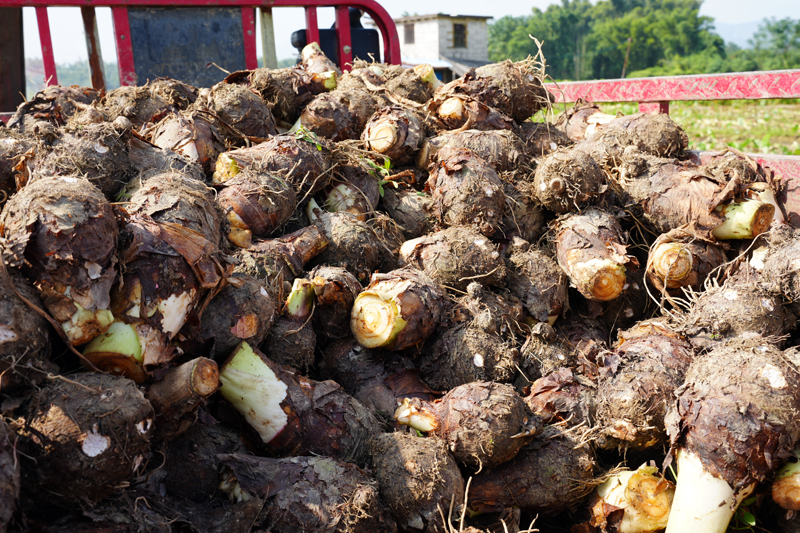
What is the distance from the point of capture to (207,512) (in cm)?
207

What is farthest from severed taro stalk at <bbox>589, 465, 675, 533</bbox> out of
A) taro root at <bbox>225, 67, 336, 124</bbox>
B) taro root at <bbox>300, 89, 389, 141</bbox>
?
taro root at <bbox>225, 67, 336, 124</bbox>

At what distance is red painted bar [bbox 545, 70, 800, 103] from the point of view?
12.3 feet

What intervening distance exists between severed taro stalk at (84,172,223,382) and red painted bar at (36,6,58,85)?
12.1 ft

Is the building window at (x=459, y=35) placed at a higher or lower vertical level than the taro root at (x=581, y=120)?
higher

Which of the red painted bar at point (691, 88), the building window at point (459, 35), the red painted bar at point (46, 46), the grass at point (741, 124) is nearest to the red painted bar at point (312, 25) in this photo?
the red painted bar at point (46, 46)

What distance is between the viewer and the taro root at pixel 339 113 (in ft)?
13.1

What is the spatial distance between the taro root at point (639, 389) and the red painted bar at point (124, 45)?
492 centimetres

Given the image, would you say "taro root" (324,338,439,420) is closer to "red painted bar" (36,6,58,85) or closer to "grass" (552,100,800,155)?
"red painted bar" (36,6,58,85)

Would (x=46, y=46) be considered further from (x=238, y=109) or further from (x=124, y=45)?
(x=238, y=109)

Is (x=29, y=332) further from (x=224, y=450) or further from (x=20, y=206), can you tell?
(x=224, y=450)

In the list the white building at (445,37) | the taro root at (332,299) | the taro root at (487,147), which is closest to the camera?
the taro root at (332,299)

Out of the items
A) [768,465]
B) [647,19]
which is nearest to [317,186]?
[768,465]

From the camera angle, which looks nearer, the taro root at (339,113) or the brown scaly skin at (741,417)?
the brown scaly skin at (741,417)

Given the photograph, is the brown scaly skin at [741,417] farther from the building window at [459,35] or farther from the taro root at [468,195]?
the building window at [459,35]
